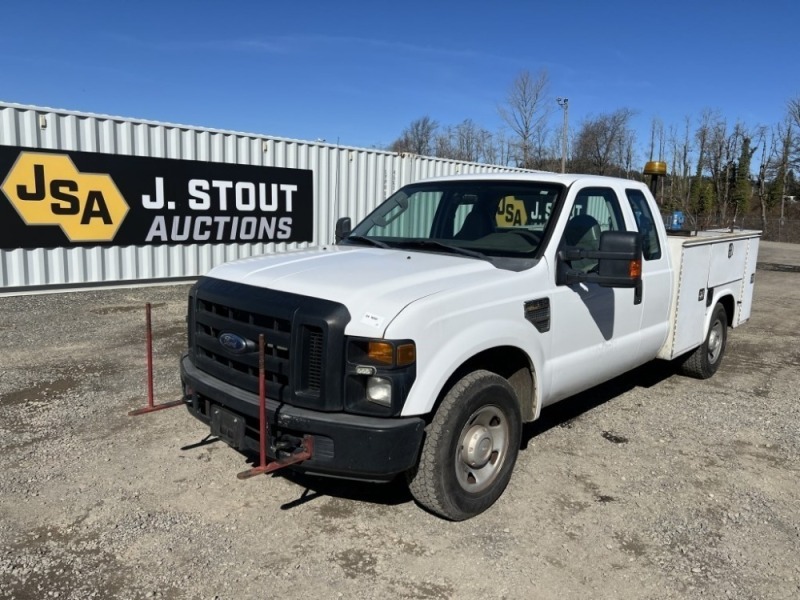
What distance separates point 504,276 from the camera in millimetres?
3611

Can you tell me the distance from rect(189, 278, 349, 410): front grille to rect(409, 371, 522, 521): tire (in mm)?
604

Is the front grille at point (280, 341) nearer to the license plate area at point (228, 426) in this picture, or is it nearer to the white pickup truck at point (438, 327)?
the white pickup truck at point (438, 327)

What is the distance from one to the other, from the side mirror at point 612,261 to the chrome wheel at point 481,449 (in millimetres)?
994

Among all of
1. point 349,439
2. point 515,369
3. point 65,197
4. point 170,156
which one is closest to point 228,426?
point 349,439

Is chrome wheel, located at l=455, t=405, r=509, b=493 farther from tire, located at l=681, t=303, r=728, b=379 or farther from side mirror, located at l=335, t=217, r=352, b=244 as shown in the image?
tire, located at l=681, t=303, r=728, b=379

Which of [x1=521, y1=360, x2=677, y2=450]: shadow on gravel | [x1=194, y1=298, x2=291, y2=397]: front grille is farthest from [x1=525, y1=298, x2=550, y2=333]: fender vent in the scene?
[x1=194, y1=298, x2=291, y2=397]: front grille

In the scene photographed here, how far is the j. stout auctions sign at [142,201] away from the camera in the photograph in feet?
32.1

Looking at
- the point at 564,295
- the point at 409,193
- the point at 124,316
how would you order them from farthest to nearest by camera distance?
the point at 124,316
the point at 409,193
the point at 564,295

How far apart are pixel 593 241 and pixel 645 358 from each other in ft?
4.34

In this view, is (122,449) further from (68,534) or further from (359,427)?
(359,427)

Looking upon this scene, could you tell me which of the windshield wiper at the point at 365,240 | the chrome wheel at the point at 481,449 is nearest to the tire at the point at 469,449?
the chrome wheel at the point at 481,449

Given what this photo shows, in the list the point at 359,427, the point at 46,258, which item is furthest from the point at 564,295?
the point at 46,258

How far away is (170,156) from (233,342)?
29.0 ft

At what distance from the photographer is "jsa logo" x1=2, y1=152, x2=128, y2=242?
9680 millimetres
